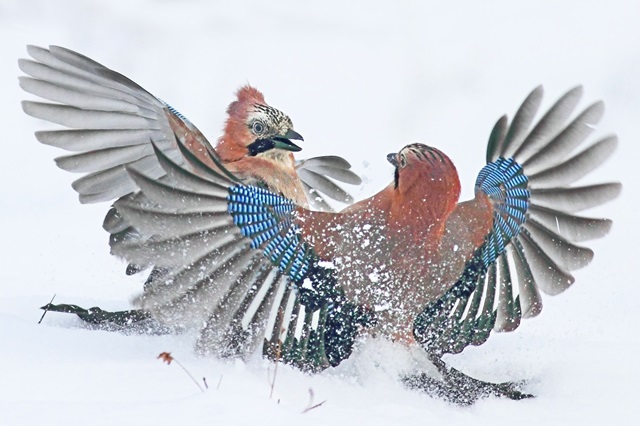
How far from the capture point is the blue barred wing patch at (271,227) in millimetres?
4582

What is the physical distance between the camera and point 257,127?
19.5 feet

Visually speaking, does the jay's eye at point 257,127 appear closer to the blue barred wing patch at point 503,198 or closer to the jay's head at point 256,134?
the jay's head at point 256,134

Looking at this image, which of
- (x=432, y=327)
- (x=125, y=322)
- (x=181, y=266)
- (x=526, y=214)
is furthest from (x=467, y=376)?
(x=125, y=322)

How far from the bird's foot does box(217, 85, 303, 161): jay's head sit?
5.62 ft

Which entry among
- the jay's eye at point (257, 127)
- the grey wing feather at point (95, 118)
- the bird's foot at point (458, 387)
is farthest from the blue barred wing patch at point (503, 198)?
the grey wing feather at point (95, 118)

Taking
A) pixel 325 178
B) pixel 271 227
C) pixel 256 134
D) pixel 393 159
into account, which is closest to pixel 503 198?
pixel 393 159

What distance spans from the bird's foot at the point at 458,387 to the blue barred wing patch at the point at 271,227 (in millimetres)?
739

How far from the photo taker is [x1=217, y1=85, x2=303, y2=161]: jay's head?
19.4 feet

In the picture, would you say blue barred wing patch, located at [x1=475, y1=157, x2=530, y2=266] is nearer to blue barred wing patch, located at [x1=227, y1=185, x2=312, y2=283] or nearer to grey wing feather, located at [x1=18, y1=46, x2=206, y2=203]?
blue barred wing patch, located at [x1=227, y1=185, x2=312, y2=283]

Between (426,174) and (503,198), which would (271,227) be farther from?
(503,198)

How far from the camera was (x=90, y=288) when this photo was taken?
691cm

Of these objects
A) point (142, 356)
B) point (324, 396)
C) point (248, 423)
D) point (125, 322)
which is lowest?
point (248, 423)

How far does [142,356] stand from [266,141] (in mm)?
1703

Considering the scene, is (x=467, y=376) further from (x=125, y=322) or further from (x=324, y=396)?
(x=125, y=322)
